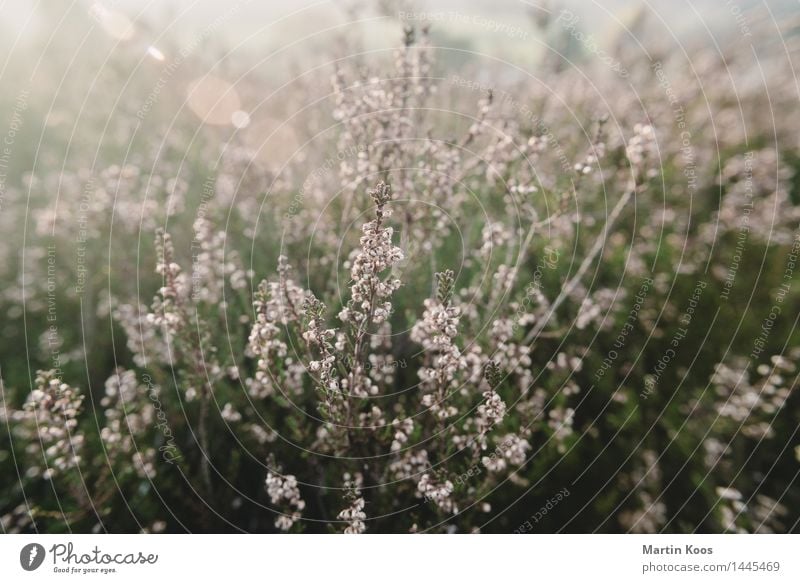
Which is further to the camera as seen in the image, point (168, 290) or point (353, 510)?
point (168, 290)

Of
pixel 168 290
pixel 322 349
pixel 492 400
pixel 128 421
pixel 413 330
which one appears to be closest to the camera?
pixel 322 349

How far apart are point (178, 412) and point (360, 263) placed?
2.29 meters

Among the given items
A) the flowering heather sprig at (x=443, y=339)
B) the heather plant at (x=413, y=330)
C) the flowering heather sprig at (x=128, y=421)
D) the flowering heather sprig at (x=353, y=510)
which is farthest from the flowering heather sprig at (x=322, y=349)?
the flowering heather sprig at (x=128, y=421)

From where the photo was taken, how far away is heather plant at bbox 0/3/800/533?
8.48ft

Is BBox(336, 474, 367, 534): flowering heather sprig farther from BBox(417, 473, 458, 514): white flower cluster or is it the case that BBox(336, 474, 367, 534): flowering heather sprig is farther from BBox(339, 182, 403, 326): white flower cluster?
BBox(339, 182, 403, 326): white flower cluster

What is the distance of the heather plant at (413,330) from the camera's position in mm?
2586

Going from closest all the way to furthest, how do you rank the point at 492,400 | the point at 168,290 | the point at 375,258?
the point at 375,258 → the point at 492,400 → the point at 168,290

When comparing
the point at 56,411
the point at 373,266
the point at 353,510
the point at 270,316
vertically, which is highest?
the point at 373,266

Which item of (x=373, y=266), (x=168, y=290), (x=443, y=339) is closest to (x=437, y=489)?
(x=443, y=339)

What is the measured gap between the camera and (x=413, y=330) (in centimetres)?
262

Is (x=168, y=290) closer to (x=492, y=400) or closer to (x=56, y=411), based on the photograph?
(x=56, y=411)

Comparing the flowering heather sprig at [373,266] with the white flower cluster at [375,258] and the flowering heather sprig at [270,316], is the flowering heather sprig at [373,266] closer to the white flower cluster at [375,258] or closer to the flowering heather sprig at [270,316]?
the white flower cluster at [375,258]

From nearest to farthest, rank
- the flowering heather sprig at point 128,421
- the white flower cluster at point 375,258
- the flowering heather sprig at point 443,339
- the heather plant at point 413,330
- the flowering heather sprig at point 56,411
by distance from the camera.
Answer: the white flower cluster at point 375,258, the flowering heather sprig at point 443,339, the flowering heather sprig at point 56,411, the heather plant at point 413,330, the flowering heather sprig at point 128,421
